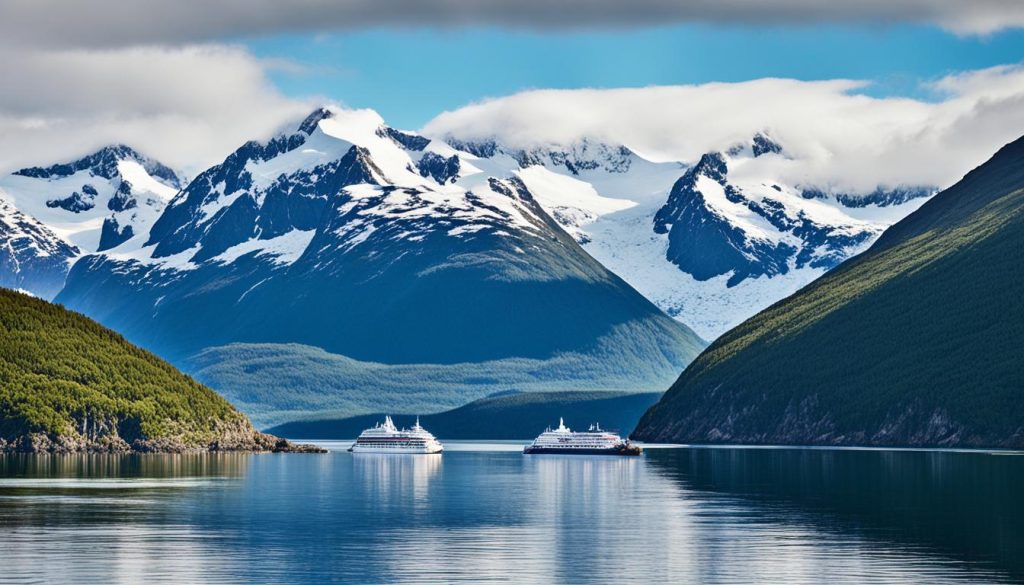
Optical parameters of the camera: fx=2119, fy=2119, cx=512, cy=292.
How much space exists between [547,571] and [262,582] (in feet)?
62.8

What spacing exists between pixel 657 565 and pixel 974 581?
71.6 feet

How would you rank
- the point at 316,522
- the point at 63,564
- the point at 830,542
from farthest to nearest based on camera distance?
the point at 316,522 < the point at 830,542 < the point at 63,564

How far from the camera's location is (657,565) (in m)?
142

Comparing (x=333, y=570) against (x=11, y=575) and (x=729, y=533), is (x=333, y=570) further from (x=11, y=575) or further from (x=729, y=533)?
(x=729, y=533)

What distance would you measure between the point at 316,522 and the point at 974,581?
2517 inches

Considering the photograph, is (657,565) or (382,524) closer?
(657,565)

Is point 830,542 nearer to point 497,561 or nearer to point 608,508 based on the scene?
point 497,561

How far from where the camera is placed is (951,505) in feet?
630

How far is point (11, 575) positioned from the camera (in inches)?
5217

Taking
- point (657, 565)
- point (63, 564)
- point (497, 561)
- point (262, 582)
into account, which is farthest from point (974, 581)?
point (63, 564)

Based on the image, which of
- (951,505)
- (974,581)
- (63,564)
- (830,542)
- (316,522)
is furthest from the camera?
(951,505)

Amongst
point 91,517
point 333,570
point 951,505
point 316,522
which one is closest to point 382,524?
point 316,522

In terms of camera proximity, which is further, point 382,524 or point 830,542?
point 382,524

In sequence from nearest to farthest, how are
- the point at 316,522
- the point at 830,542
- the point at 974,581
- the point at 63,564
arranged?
the point at 974,581 < the point at 63,564 < the point at 830,542 < the point at 316,522
